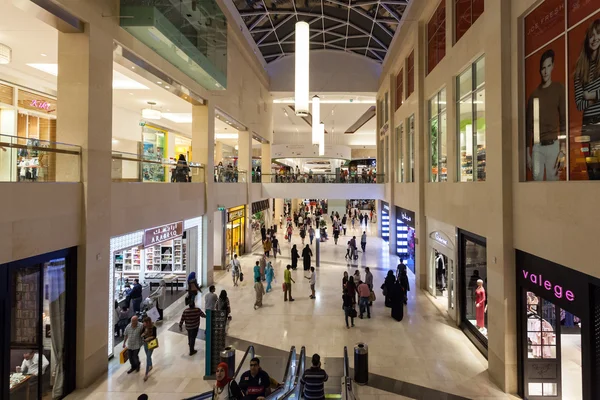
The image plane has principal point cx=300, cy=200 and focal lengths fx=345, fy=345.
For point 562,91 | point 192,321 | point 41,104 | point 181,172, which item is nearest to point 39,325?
point 192,321

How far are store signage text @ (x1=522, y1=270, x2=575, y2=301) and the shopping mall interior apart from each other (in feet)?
0.12

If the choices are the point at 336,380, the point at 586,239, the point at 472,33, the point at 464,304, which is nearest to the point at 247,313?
the point at 336,380

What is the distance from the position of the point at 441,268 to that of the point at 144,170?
10.2 m

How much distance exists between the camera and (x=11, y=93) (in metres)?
11.0

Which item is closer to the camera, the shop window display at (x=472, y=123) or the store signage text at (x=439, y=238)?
the shop window display at (x=472, y=123)

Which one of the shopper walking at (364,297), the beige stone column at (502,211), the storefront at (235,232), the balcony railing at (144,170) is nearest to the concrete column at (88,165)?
the balcony railing at (144,170)

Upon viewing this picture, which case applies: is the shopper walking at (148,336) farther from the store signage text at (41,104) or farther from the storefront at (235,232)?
the storefront at (235,232)

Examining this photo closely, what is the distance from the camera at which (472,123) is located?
29.2 ft

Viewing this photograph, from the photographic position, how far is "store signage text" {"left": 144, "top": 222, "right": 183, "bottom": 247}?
949 centimetres

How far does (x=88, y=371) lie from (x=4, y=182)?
403 cm

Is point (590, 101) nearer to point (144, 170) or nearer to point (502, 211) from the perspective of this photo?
point (502, 211)

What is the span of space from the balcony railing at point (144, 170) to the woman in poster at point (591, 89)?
883cm

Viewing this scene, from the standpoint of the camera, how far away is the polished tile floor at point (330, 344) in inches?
263

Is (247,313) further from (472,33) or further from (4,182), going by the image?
(472,33)
